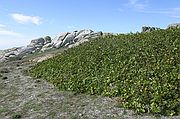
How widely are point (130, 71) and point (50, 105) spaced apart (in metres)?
8.33

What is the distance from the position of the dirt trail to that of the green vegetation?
105 centimetres

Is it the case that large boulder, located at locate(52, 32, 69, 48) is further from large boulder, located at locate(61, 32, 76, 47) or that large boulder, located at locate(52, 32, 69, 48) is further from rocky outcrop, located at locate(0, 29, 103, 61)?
large boulder, located at locate(61, 32, 76, 47)

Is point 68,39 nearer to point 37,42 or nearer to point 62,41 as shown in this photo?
point 62,41

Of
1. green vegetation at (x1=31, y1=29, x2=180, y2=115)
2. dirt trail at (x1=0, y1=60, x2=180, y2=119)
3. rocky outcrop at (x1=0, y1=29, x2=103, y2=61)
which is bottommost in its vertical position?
dirt trail at (x1=0, y1=60, x2=180, y2=119)

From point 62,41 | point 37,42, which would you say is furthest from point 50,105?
point 37,42

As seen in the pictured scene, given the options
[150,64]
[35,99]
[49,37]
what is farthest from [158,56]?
[49,37]

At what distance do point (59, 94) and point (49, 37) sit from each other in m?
96.0

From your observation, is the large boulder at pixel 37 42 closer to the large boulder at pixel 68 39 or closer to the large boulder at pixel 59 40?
the large boulder at pixel 59 40

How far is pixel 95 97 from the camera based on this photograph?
28.9 m

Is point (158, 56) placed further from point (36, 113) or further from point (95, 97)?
point (36, 113)

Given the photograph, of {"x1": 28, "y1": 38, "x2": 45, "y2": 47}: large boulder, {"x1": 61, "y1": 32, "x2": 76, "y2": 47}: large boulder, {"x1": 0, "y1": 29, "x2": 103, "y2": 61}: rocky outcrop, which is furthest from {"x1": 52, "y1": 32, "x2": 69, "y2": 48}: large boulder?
{"x1": 28, "y1": 38, "x2": 45, "y2": 47}: large boulder

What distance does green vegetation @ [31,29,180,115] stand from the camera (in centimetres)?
2559

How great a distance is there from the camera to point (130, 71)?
31766 mm

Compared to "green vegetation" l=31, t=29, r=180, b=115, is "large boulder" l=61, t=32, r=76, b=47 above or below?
above
